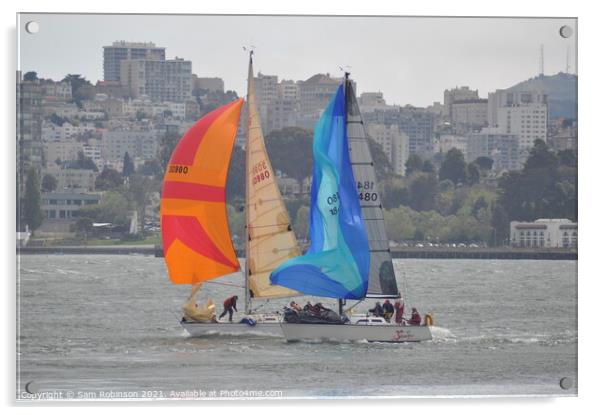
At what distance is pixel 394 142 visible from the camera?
40.0 metres

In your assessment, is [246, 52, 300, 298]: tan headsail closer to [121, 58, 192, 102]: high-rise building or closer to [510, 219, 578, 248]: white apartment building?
[121, 58, 192, 102]: high-rise building

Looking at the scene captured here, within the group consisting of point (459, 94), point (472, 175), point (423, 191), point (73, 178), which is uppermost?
point (459, 94)

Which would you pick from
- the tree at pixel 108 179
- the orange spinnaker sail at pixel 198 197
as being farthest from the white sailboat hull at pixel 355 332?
the tree at pixel 108 179

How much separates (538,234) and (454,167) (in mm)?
8886

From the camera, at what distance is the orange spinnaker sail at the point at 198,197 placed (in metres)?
18.2

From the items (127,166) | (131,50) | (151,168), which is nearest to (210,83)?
(131,50)

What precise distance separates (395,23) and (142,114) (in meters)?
22.8

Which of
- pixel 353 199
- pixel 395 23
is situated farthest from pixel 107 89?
pixel 395 23

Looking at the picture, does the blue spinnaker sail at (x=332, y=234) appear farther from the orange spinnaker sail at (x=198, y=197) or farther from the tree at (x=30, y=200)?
the tree at (x=30, y=200)

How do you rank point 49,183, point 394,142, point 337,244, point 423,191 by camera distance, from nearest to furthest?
point 337,244
point 49,183
point 394,142
point 423,191

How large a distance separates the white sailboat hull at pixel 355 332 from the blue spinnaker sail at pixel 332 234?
1.93ft

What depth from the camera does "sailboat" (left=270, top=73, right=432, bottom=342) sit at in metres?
18.0

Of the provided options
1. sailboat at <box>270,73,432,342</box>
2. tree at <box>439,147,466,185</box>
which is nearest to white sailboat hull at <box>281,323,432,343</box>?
sailboat at <box>270,73,432,342</box>

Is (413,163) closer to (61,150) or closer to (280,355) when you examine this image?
(61,150)
